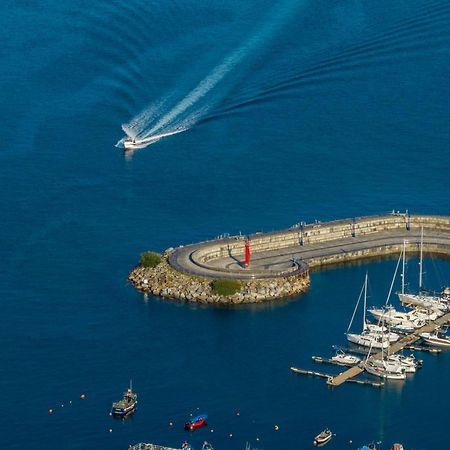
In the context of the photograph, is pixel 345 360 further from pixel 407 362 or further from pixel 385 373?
pixel 407 362

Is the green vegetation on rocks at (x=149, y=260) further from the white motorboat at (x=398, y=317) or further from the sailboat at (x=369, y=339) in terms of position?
the sailboat at (x=369, y=339)

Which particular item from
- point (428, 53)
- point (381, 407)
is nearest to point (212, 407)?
point (381, 407)

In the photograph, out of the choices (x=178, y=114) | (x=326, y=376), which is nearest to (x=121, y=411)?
(x=326, y=376)

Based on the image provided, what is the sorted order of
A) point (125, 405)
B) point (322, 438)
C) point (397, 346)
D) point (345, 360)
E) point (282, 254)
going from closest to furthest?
point (322, 438), point (125, 405), point (345, 360), point (397, 346), point (282, 254)

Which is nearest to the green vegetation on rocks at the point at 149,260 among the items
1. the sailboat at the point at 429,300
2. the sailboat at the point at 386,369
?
the sailboat at the point at 429,300

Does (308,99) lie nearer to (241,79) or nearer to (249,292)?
(241,79)

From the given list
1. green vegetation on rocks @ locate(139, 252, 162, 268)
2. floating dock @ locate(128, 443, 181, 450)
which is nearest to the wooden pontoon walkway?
floating dock @ locate(128, 443, 181, 450)
